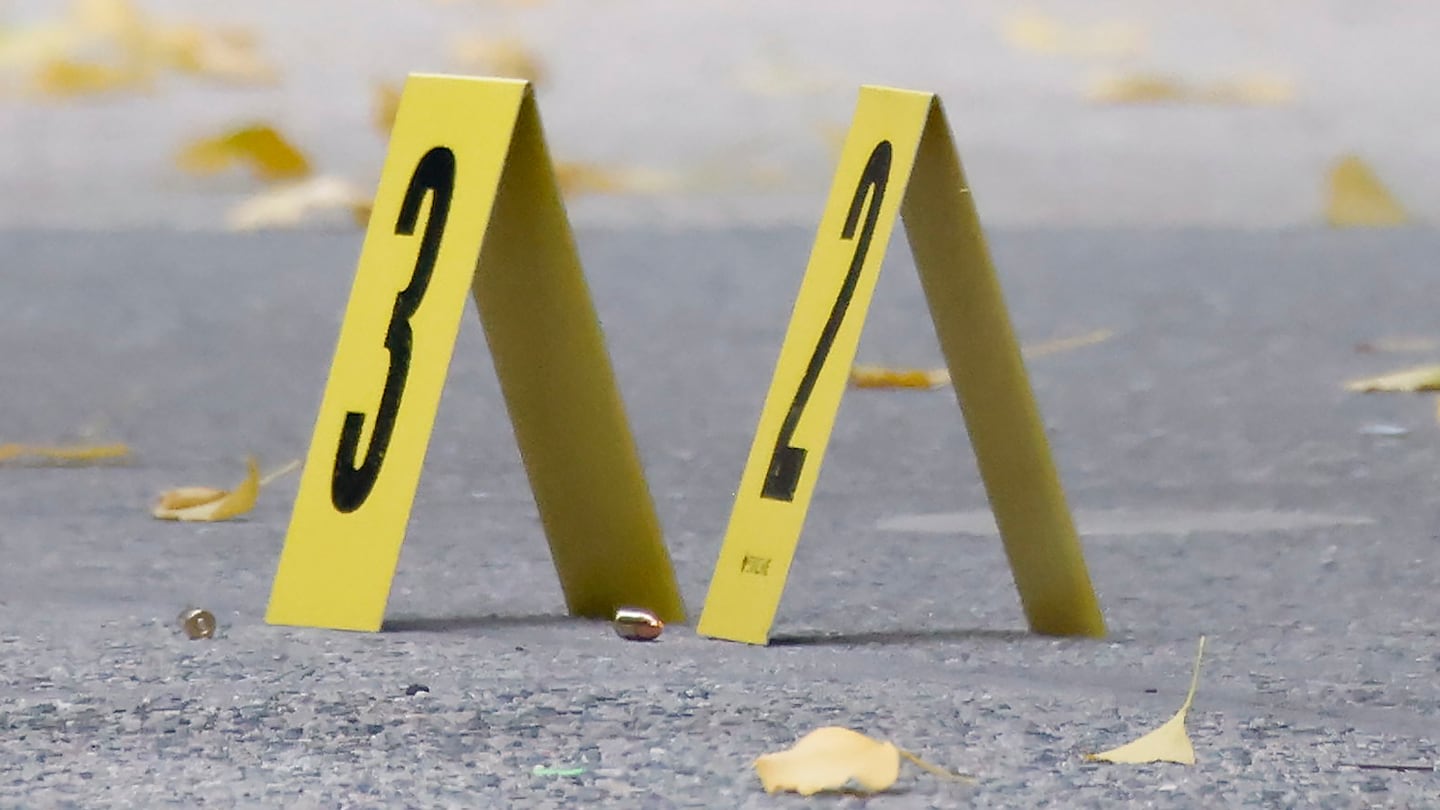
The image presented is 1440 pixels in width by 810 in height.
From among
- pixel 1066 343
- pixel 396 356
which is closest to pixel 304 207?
pixel 1066 343

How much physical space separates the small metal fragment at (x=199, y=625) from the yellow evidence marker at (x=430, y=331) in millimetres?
87

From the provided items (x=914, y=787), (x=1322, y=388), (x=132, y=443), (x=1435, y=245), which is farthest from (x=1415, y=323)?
(x=914, y=787)

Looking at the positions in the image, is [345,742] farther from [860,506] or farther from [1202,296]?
[1202,296]

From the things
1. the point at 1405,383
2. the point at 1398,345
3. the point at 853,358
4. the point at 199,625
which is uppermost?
the point at 1398,345

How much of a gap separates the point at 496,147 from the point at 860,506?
1532mm

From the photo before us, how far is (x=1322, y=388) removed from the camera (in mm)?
6016

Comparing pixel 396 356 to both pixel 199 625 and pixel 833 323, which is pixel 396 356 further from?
pixel 833 323

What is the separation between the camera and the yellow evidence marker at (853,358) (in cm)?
314

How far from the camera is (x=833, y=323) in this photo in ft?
10.4

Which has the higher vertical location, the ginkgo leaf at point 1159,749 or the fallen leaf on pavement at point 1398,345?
Answer: the fallen leaf on pavement at point 1398,345

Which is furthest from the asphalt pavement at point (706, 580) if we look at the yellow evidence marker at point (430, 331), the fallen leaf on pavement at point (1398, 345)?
the yellow evidence marker at point (430, 331)

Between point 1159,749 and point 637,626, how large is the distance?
784 mm

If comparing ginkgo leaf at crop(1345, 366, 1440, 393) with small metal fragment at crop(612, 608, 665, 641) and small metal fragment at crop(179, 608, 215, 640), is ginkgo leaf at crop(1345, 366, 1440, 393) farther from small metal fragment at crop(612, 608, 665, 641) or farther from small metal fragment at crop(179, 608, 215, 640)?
small metal fragment at crop(179, 608, 215, 640)

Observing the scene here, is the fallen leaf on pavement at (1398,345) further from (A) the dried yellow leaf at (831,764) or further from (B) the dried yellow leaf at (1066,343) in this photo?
(A) the dried yellow leaf at (831,764)
